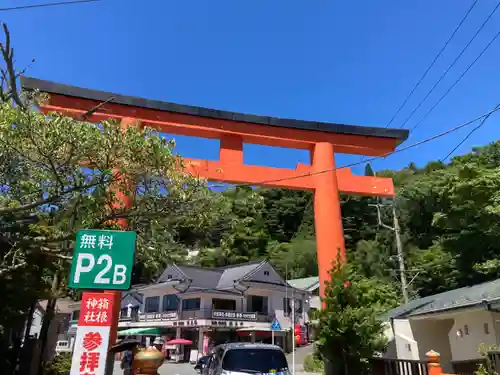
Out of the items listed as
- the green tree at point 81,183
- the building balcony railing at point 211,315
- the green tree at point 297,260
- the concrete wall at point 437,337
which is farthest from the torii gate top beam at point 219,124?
the green tree at point 297,260

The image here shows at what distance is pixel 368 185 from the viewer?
12.8 m

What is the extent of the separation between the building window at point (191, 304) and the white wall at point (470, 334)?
2333cm

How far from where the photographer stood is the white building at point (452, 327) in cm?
1018

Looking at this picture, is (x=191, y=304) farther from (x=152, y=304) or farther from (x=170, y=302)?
(x=152, y=304)

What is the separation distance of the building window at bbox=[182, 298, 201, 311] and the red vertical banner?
2922cm

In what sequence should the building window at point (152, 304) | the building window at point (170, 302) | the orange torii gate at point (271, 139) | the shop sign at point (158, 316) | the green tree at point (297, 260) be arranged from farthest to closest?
the green tree at point (297, 260)
the building window at point (152, 304)
the building window at point (170, 302)
the shop sign at point (158, 316)
the orange torii gate at point (271, 139)

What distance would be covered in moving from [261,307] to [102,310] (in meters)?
32.0

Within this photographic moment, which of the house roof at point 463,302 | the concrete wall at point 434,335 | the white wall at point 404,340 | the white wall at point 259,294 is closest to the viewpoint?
the house roof at point 463,302

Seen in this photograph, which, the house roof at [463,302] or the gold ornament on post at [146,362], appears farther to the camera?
the house roof at [463,302]

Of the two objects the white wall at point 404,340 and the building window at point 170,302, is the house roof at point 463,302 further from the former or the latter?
the building window at point 170,302

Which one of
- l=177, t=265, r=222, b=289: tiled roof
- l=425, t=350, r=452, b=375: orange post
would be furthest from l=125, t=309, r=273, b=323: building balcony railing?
l=425, t=350, r=452, b=375: orange post

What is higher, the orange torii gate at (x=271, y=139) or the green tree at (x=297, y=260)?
the green tree at (x=297, y=260)

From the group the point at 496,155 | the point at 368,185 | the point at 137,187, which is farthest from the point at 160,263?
the point at 496,155

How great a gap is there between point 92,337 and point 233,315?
94.3 feet
